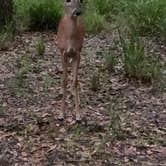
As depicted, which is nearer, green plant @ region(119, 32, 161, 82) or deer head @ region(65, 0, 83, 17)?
deer head @ region(65, 0, 83, 17)

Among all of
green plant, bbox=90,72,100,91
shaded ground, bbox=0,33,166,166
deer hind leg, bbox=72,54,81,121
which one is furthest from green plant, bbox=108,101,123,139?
green plant, bbox=90,72,100,91

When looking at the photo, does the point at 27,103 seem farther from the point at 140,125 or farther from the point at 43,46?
the point at 43,46

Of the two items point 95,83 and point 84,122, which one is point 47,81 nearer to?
point 95,83

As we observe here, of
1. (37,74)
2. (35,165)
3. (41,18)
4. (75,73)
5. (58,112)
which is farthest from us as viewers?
(41,18)

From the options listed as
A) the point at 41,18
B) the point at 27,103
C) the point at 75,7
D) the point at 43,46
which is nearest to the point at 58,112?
the point at 27,103

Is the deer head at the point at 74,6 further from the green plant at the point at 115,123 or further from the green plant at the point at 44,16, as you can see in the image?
the green plant at the point at 44,16

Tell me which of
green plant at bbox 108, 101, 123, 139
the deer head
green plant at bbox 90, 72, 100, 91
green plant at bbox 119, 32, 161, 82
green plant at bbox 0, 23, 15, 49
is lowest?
green plant at bbox 108, 101, 123, 139

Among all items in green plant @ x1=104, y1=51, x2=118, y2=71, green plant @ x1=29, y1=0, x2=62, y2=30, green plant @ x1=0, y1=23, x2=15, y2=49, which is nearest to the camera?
green plant @ x1=104, y1=51, x2=118, y2=71

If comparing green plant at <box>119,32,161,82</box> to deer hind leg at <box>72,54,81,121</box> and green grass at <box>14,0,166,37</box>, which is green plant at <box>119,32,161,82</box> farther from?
green grass at <box>14,0,166,37</box>

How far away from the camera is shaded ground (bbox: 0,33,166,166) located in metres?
5.11

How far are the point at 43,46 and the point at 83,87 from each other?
1.60 m

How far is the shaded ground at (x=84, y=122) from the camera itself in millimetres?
5105

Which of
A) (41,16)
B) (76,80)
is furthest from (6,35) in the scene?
(76,80)

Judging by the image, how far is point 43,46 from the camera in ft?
27.2
